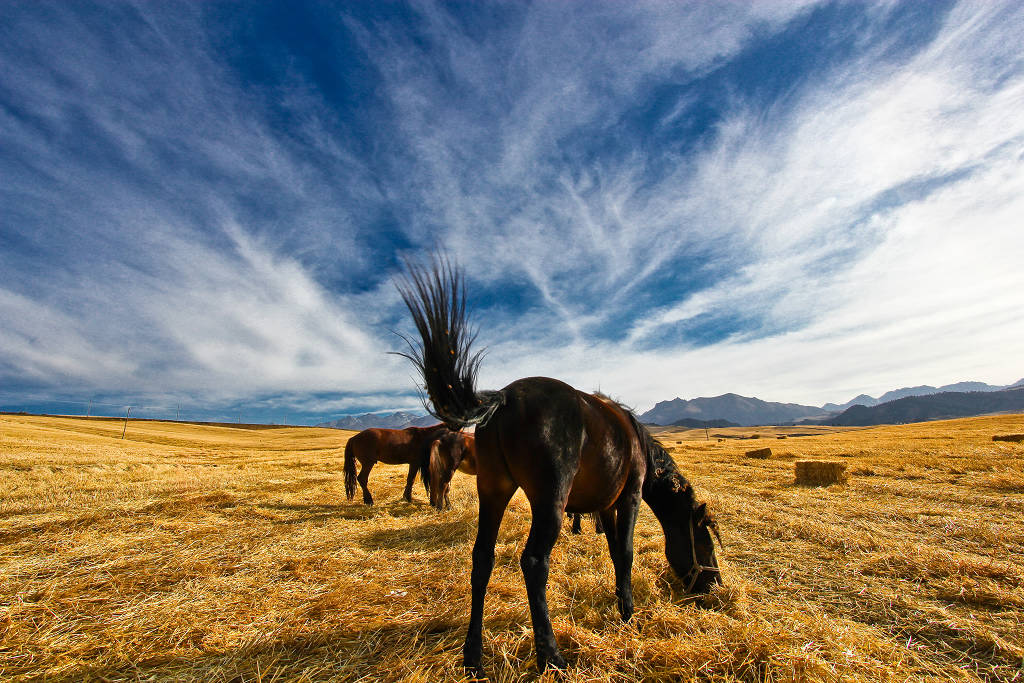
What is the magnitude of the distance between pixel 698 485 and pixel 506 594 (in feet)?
37.2

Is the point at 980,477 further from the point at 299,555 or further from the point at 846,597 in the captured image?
the point at 299,555

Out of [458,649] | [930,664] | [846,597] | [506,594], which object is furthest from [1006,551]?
[458,649]

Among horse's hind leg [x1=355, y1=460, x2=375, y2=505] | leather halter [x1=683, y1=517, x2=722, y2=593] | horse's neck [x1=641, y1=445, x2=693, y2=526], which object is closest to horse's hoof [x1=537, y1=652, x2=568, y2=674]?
leather halter [x1=683, y1=517, x2=722, y2=593]

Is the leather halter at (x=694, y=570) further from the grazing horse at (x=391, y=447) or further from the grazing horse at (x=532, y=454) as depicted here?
the grazing horse at (x=391, y=447)

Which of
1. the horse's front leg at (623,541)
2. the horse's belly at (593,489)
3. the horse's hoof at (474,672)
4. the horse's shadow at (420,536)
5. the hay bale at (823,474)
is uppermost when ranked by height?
the horse's belly at (593,489)

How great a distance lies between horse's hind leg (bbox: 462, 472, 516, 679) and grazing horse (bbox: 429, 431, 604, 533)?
19.9ft

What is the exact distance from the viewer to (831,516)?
8422 mm

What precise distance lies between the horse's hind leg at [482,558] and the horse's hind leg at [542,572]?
0.99ft

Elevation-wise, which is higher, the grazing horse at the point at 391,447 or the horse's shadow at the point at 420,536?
the grazing horse at the point at 391,447

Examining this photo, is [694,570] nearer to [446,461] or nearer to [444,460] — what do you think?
[444,460]

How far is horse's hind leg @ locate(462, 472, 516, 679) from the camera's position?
3123 mm

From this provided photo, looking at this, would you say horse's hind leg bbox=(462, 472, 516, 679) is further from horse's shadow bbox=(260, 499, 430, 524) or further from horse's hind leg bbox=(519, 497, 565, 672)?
horse's shadow bbox=(260, 499, 430, 524)

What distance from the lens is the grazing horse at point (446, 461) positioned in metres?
10.4

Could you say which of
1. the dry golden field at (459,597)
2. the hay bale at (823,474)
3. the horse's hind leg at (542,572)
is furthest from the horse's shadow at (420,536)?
the hay bale at (823,474)
